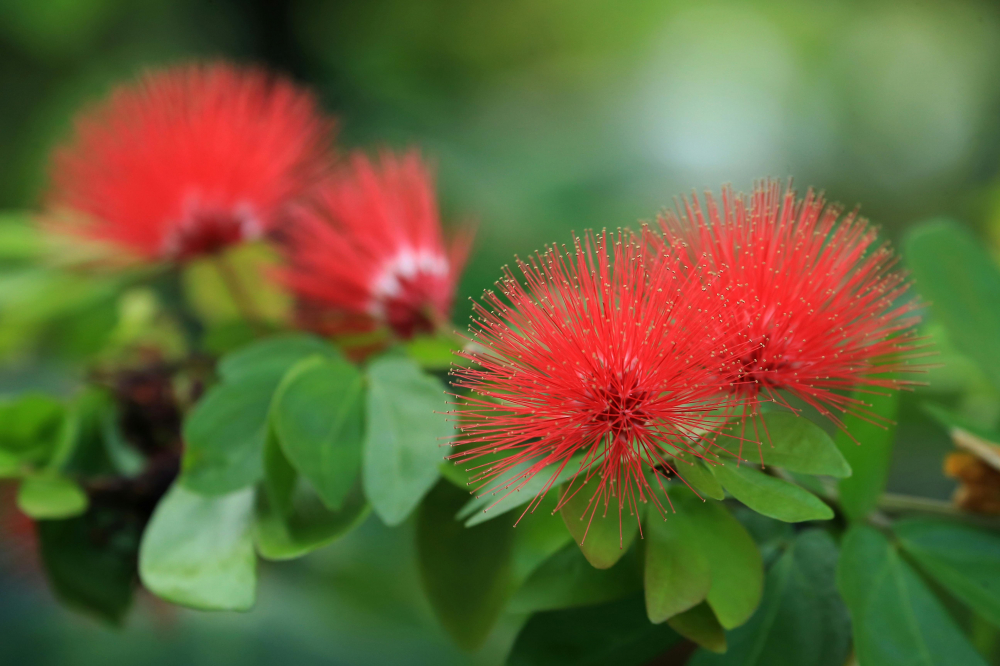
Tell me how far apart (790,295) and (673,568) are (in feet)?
0.31

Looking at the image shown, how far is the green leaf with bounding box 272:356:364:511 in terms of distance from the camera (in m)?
0.29

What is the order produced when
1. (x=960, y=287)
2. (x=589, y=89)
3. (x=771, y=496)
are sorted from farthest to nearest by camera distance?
(x=589, y=89)
(x=960, y=287)
(x=771, y=496)

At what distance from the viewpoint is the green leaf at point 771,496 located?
0.71 feet

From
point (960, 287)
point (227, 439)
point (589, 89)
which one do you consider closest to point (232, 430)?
point (227, 439)

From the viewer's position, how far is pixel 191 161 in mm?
425

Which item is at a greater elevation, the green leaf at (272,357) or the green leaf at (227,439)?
the green leaf at (272,357)

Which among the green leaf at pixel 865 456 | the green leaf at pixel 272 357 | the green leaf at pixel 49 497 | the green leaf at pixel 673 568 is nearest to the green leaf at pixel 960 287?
the green leaf at pixel 865 456

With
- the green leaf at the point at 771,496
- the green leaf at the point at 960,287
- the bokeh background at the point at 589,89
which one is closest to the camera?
the green leaf at the point at 771,496

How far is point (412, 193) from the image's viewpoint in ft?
1.32

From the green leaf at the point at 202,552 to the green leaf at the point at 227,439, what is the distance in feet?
0.07

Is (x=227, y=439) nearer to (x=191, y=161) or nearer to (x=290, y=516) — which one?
(x=290, y=516)

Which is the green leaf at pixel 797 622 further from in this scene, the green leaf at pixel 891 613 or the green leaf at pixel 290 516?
the green leaf at pixel 290 516

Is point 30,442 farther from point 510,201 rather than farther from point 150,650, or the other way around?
point 510,201

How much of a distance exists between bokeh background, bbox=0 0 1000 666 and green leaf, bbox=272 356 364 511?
83 centimetres
